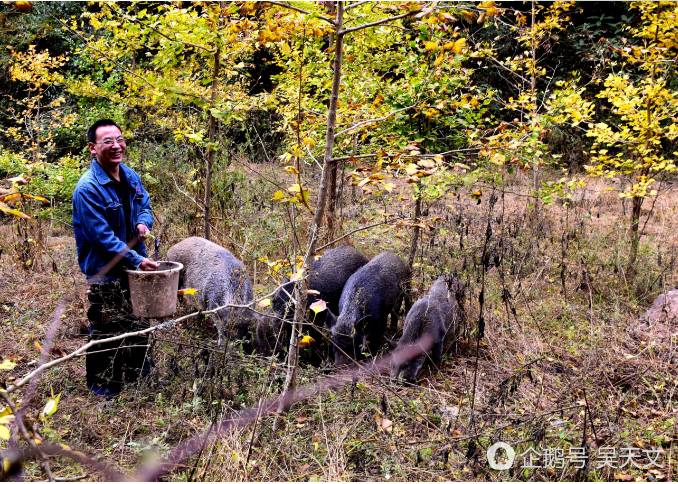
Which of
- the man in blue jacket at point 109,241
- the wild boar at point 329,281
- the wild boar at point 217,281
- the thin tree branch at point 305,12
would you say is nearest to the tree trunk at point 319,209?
the thin tree branch at point 305,12

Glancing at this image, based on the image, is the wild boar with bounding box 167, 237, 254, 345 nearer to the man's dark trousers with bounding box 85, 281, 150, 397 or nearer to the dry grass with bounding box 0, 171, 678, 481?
the dry grass with bounding box 0, 171, 678, 481

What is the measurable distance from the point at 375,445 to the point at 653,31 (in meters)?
5.62

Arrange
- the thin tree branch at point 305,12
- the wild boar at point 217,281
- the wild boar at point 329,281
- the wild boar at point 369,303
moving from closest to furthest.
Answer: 1. the thin tree branch at point 305,12
2. the wild boar at point 217,281
3. the wild boar at point 369,303
4. the wild boar at point 329,281

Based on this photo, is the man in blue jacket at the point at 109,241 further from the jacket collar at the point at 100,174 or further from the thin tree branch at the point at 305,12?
the thin tree branch at the point at 305,12

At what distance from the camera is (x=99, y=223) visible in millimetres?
4035

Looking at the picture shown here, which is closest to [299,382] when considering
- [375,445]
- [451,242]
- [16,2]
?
[375,445]

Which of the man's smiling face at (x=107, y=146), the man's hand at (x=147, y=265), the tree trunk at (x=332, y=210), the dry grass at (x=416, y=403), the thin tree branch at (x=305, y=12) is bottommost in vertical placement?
the dry grass at (x=416, y=403)

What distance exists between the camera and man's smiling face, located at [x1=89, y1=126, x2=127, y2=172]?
163 inches

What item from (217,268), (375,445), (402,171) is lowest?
(375,445)

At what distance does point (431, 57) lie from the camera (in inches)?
219

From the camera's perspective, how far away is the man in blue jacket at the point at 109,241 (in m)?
4.05

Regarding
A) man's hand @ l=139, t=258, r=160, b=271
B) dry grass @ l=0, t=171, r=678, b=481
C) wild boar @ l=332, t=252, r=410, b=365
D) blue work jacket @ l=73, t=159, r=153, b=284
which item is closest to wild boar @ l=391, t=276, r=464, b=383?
dry grass @ l=0, t=171, r=678, b=481

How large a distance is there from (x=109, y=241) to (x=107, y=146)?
724 millimetres

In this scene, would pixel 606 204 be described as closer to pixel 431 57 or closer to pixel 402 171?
pixel 431 57
